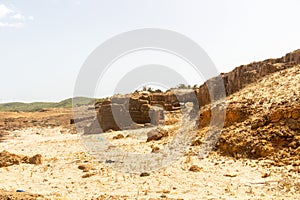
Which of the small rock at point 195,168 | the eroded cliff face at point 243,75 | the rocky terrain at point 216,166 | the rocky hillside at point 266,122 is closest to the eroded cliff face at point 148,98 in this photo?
the eroded cliff face at point 243,75

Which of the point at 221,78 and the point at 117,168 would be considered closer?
the point at 117,168

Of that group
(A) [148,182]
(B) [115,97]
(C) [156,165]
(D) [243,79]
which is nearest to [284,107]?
(C) [156,165]

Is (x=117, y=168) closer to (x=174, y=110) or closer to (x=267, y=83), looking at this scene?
(x=267, y=83)

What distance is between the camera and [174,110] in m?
28.8

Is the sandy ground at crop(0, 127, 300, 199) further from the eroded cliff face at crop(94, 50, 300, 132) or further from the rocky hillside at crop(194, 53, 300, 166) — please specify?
the eroded cliff face at crop(94, 50, 300, 132)

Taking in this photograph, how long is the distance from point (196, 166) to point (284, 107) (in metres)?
4.01

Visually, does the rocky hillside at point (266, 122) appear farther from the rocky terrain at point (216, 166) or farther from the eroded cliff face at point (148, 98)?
the eroded cliff face at point (148, 98)

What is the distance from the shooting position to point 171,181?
26.2 ft

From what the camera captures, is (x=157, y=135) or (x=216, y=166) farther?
(x=157, y=135)

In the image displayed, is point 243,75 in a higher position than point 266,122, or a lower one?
higher

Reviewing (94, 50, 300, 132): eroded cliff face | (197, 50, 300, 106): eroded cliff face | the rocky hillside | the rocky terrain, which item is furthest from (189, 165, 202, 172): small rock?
(94, 50, 300, 132): eroded cliff face

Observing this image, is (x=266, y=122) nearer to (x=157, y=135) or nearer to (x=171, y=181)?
(x=171, y=181)

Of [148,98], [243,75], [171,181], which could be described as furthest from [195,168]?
[148,98]

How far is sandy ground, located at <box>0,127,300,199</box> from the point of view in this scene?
671cm
